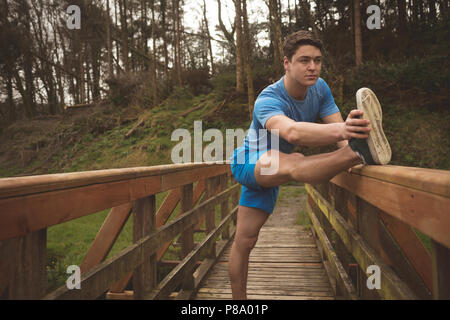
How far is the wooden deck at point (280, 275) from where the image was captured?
2.54 metres

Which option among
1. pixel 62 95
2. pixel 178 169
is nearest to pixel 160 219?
pixel 178 169

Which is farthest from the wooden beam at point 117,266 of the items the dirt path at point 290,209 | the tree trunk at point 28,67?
the tree trunk at point 28,67

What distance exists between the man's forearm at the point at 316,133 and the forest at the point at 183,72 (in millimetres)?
8849

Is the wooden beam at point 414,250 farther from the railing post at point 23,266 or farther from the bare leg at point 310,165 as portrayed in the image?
the railing post at point 23,266

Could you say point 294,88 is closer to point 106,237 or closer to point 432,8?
point 106,237

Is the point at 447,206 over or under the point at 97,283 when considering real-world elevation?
over

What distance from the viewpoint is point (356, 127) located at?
1.18m

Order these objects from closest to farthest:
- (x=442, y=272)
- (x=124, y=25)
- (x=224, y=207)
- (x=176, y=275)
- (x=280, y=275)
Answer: (x=442, y=272) < (x=176, y=275) < (x=280, y=275) < (x=224, y=207) < (x=124, y=25)

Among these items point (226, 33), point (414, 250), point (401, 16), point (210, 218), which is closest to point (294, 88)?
point (414, 250)

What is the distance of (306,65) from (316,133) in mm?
572

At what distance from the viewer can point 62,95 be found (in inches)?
861

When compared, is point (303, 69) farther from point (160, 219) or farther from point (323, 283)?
point (323, 283)

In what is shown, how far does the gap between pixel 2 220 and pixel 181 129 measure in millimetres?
12275
